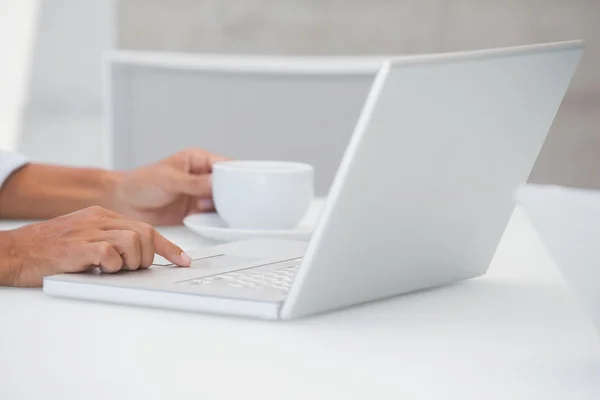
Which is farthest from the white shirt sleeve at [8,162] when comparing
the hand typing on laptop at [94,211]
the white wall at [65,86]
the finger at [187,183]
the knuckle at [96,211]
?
the white wall at [65,86]

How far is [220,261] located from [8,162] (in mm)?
718

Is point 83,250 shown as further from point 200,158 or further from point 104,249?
point 200,158

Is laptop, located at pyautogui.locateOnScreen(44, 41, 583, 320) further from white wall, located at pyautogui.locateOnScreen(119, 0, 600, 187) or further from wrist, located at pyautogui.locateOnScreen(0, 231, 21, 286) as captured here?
white wall, located at pyautogui.locateOnScreen(119, 0, 600, 187)

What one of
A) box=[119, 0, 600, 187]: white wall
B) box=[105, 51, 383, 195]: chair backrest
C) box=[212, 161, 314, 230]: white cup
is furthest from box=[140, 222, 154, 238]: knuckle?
box=[119, 0, 600, 187]: white wall

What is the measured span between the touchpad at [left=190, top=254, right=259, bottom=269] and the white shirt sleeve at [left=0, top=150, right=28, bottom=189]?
2.18ft

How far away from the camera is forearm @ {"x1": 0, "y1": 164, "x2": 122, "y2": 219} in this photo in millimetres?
1491

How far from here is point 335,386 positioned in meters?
0.57

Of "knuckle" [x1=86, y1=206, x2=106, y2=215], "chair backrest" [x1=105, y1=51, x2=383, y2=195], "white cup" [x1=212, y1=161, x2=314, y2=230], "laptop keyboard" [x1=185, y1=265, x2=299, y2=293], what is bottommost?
"laptop keyboard" [x1=185, y1=265, x2=299, y2=293]

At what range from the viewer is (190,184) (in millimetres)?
1345

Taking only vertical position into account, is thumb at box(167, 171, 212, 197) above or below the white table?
above

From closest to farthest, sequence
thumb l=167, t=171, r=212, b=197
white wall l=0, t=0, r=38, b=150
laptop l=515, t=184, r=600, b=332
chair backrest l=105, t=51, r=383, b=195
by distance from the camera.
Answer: laptop l=515, t=184, r=600, b=332 → thumb l=167, t=171, r=212, b=197 → chair backrest l=105, t=51, r=383, b=195 → white wall l=0, t=0, r=38, b=150

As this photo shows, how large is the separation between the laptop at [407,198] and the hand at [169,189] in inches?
17.2

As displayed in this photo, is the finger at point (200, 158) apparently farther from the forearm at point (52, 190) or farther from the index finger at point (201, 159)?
the forearm at point (52, 190)

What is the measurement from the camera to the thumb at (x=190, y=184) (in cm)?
134
